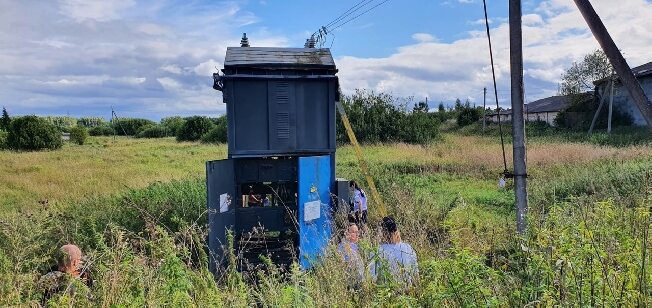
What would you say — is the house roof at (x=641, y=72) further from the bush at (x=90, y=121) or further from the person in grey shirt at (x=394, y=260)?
the bush at (x=90, y=121)

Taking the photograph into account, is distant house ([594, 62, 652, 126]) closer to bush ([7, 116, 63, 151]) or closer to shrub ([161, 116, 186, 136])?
bush ([7, 116, 63, 151])

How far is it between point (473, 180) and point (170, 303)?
1351 centimetres

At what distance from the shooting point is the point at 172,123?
196ft

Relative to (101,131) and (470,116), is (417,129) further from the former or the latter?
(101,131)

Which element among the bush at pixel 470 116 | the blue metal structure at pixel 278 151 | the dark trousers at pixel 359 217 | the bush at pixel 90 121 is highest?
the bush at pixel 90 121

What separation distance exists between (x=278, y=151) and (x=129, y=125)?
64.2 meters

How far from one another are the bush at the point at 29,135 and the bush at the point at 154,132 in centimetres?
2306

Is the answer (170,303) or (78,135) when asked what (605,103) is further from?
(78,135)

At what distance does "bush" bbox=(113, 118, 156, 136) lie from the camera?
64.8 meters

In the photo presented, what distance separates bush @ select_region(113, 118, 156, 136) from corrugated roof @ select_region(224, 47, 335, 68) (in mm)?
60764

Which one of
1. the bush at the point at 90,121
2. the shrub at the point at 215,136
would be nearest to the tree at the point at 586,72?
the shrub at the point at 215,136

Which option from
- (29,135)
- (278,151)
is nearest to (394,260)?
(278,151)

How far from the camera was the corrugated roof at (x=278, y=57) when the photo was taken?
685cm

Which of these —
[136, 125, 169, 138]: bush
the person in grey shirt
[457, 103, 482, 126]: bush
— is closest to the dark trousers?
the person in grey shirt
